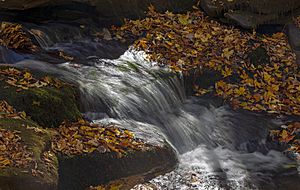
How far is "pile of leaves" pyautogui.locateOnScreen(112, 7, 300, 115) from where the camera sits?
9.09 m

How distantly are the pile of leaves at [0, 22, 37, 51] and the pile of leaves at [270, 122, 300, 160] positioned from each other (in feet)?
15.7

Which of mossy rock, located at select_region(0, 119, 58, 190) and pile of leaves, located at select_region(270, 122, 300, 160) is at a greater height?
pile of leaves, located at select_region(270, 122, 300, 160)

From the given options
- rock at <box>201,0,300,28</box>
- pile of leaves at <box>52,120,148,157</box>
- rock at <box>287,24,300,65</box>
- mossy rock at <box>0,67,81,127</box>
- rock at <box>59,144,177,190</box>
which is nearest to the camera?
rock at <box>59,144,177,190</box>

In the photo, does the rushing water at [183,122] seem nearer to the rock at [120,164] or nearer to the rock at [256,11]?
the rock at [120,164]

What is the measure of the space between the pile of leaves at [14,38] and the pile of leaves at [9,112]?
2707 mm

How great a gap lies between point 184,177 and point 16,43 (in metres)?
4.16

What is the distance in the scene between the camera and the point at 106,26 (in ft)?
34.4

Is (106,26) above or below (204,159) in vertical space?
above

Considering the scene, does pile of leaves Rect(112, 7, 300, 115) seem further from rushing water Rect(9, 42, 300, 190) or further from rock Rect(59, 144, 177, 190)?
rock Rect(59, 144, 177, 190)

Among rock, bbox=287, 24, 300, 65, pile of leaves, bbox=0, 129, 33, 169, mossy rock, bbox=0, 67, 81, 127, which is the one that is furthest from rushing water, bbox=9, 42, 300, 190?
rock, bbox=287, 24, 300, 65

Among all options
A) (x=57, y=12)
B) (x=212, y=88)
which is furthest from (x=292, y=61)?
(x=57, y=12)

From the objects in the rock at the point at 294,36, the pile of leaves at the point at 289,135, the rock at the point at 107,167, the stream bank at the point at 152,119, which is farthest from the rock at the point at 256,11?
the rock at the point at 107,167

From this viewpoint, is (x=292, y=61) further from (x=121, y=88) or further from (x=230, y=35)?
(x=121, y=88)

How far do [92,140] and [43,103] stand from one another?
86 cm
